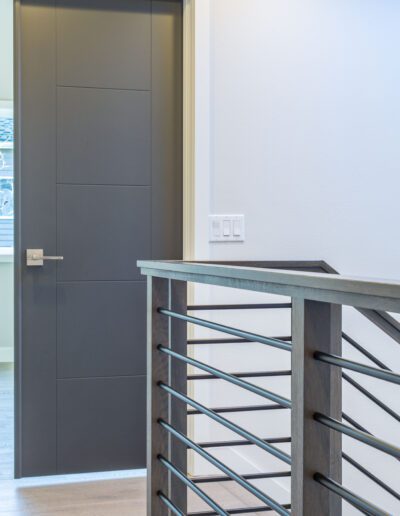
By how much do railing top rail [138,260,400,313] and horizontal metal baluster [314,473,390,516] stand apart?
0.25m

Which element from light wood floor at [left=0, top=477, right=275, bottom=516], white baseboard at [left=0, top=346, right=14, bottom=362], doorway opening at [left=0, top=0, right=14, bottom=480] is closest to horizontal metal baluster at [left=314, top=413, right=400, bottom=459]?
light wood floor at [left=0, top=477, right=275, bottom=516]

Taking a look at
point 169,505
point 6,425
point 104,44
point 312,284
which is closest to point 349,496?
point 312,284

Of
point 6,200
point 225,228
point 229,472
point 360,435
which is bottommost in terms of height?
point 229,472

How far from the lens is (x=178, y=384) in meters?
1.86

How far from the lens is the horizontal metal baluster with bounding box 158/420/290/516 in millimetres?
1230

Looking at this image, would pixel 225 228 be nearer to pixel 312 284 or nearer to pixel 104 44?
pixel 104 44

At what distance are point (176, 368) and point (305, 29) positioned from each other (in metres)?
1.98

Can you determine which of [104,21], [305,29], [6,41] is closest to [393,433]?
[305,29]

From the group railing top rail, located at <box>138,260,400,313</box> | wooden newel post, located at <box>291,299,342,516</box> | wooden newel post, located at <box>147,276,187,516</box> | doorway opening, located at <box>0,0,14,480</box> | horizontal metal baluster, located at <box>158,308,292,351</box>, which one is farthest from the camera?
doorway opening, located at <box>0,0,14,480</box>

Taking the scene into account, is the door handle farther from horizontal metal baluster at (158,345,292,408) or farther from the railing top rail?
the railing top rail

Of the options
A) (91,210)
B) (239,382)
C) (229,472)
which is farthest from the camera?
(91,210)

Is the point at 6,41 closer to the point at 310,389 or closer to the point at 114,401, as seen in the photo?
the point at 114,401

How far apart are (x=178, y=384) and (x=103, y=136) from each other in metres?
1.66

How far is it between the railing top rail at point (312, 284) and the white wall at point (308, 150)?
1.69 metres
